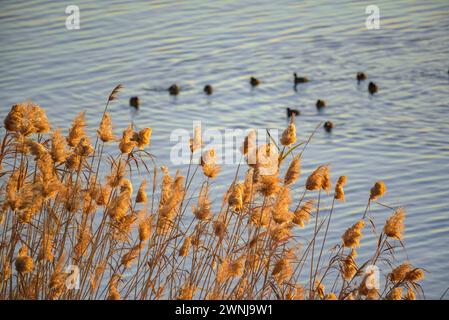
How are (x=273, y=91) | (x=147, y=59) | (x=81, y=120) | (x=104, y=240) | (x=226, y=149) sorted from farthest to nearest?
1. (x=147, y=59)
2. (x=273, y=91)
3. (x=226, y=149)
4. (x=104, y=240)
5. (x=81, y=120)

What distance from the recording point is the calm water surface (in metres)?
10.4

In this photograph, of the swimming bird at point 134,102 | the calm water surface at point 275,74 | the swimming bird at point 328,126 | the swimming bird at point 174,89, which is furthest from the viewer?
the swimming bird at point 174,89

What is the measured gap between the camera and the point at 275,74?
1375 centimetres

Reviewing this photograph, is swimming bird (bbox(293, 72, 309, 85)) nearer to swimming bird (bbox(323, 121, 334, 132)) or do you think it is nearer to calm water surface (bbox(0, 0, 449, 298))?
calm water surface (bbox(0, 0, 449, 298))

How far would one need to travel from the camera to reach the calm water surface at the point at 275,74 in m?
10.4

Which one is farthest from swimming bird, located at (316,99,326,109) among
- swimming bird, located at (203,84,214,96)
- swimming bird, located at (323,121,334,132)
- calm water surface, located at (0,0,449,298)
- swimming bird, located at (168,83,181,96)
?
swimming bird, located at (168,83,181,96)

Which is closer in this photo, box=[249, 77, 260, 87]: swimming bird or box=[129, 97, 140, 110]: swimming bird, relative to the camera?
box=[129, 97, 140, 110]: swimming bird

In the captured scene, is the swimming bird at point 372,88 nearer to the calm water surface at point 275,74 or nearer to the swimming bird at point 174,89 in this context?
the calm water surface at point 275,74

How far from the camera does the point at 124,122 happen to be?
1188 centimetres

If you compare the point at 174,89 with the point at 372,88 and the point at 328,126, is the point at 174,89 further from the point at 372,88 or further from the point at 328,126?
the point at 372,88

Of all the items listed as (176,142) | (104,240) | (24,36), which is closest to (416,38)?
(176,142)

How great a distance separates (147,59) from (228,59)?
1245 millimetres

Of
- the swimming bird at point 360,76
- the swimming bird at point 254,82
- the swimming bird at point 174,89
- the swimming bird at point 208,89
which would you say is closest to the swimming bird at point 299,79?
the swimming bird at point 254,82
